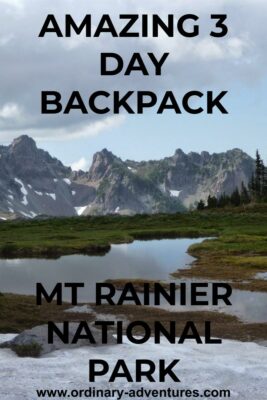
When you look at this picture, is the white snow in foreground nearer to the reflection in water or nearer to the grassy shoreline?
the reflection in water

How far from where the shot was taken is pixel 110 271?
6175 cm

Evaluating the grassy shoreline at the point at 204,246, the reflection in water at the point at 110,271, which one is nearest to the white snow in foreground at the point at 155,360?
the reflection in water at the point at 110,271

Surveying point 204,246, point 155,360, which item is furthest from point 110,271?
point 155,360

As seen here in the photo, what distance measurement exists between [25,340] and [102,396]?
742 centimetres

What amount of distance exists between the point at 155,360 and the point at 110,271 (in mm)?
38176

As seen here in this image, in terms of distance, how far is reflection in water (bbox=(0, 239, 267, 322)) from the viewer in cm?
4056

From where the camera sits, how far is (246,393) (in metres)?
19.5

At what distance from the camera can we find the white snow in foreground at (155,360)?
65.3ft

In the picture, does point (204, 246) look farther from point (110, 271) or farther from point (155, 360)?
point (155, 360)

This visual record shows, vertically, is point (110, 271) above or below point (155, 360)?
below

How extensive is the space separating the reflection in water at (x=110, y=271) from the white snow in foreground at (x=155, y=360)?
1059 centimetres

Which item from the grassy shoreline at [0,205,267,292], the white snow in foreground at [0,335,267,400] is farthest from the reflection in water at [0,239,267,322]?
the white snow in foreground at [0,335,267,400]

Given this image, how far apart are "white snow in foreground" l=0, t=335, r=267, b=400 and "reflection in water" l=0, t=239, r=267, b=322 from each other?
Result: 10.6 meters

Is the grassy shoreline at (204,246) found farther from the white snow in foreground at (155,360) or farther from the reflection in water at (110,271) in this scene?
the white snow in foreground at (155,360)
